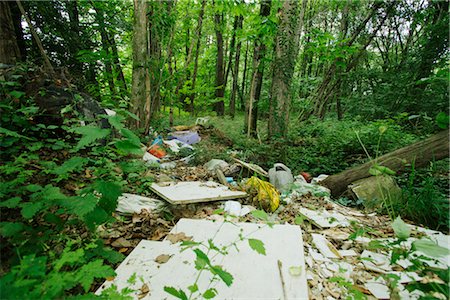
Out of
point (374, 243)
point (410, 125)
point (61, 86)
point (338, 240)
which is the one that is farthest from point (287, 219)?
point (410, 125)

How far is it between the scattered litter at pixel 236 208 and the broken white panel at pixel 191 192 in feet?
0.40

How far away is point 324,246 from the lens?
190cm

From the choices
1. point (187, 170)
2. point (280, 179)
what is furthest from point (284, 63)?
point (187, 170)

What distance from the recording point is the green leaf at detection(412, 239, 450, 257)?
0.99 metres

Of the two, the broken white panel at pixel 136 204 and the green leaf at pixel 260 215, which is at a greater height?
the green leaf at pixel 260 215

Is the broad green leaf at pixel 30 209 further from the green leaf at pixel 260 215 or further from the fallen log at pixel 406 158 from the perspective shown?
the fallen log at pixel 406 158

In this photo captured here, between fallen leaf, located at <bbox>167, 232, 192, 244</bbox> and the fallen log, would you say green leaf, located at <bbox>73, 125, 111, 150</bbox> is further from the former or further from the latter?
the fallen log

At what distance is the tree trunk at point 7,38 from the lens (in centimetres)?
295

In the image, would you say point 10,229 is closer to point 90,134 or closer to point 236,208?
point 90,134

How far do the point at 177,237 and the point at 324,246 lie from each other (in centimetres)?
130

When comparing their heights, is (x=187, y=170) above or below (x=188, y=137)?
below

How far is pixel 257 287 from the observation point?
1.33 m

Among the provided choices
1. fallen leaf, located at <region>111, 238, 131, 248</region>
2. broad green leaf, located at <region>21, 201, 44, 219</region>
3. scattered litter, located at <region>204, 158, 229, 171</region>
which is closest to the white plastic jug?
scattered litter, located at <region>204, 158, 229, 171</region>

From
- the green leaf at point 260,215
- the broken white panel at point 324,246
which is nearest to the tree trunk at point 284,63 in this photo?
the broken white panel at point 324,246
